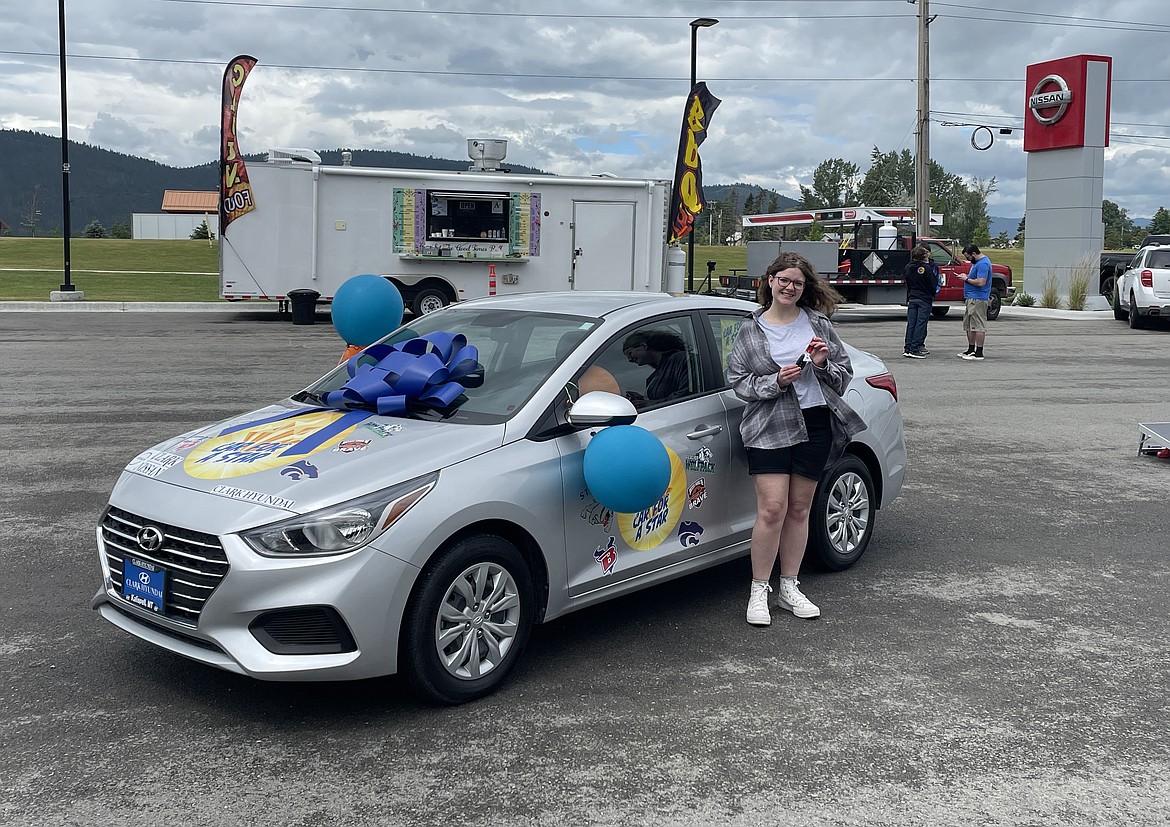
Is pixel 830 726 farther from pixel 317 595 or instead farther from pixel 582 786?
pixel 317 595

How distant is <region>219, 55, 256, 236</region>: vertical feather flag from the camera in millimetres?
21672

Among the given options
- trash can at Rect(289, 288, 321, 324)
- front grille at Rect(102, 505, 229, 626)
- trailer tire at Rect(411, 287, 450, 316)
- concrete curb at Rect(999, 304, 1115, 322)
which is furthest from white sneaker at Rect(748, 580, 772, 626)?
concrete curb at Rect(999, 304, 1115, 322)

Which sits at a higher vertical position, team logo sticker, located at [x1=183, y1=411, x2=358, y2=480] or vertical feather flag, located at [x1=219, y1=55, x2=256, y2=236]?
Answer: vertical feather flag, located at [x1=219, y1=55, x2=256, y2=236]

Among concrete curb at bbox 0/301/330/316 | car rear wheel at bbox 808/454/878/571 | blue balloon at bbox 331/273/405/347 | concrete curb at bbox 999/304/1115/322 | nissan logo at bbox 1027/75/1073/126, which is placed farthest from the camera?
nissan logo at bbox 1027/75/1073/126

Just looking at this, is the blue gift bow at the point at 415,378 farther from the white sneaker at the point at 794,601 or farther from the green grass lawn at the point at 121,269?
the green grass lawn at the point at 121,269

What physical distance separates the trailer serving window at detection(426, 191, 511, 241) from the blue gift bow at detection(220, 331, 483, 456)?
58.4 ft

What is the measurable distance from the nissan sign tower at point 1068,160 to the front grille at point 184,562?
1206 inches

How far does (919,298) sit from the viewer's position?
1742 centimetres

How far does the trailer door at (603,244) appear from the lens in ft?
75.7

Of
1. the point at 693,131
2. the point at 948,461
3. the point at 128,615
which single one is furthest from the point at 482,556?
the point at 693,131

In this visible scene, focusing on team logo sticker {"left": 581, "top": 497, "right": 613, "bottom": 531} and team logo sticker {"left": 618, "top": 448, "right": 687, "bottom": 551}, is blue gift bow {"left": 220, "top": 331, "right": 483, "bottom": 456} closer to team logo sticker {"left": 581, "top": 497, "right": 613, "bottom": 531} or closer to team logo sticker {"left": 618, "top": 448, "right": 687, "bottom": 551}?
team logo sticker {"left": 581, "top": 497, "right": 613, "bottom": 531}

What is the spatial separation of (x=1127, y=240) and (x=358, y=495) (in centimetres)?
10348

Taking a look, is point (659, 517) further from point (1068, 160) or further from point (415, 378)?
point (1068, 160)

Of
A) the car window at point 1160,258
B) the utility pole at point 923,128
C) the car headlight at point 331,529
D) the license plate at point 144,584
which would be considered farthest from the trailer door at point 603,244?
the car headlight at point 331,529
